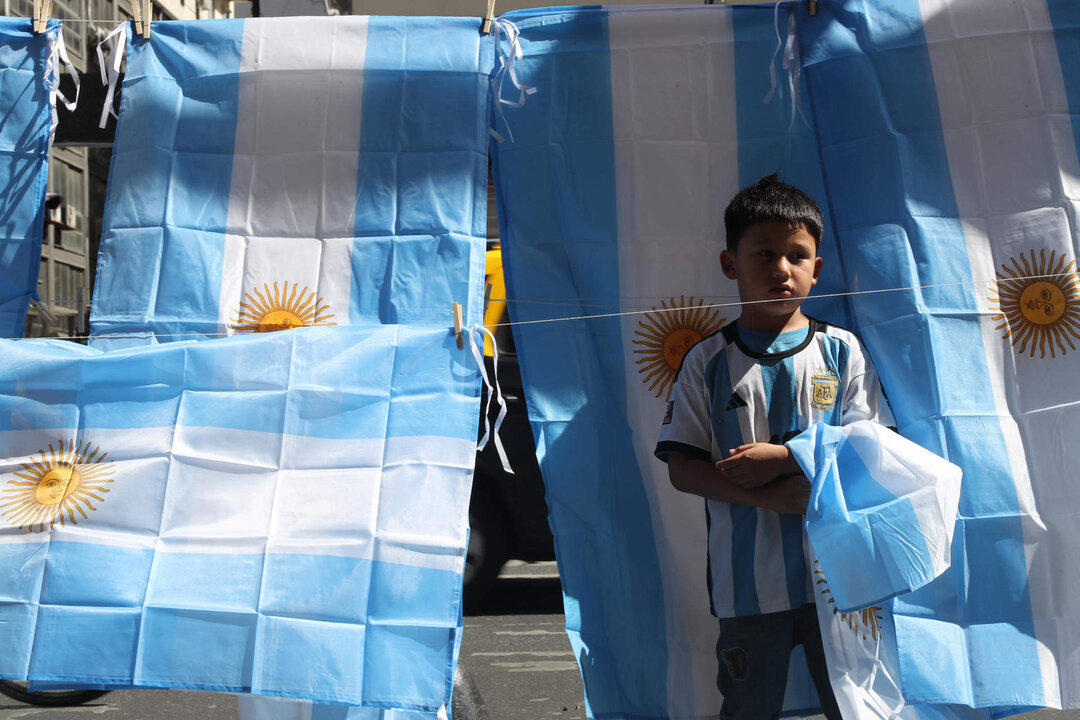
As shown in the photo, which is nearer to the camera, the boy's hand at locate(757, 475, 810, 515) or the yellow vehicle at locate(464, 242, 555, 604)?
the boy's hand at locate(757, 475, 810, 515)

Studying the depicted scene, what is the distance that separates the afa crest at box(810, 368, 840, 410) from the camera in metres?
2.03

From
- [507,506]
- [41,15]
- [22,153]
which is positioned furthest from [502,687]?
[41,15]

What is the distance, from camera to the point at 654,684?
7.91 ft

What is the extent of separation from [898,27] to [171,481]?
2.11 m

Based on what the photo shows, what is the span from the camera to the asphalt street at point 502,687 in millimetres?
3221

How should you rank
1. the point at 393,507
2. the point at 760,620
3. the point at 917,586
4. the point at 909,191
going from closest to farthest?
the point at 917,586 → the point at 760,620 → the point at 393,507 → the point at 909,191

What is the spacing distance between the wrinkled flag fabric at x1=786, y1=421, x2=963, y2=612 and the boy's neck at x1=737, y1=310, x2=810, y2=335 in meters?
0.28

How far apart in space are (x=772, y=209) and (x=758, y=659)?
38.1 inches

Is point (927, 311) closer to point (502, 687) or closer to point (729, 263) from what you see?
point (729, 263)

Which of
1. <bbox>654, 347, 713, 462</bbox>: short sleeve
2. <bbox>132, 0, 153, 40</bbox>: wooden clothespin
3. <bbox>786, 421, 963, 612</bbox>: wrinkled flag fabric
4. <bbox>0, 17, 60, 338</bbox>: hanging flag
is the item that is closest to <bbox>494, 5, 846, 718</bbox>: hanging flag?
<bbox>654, 347, 713, 462</bbox>: short sleeve

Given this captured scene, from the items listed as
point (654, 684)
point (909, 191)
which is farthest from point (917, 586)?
point (909, 191)

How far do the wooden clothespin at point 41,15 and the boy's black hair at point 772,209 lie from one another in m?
1.83

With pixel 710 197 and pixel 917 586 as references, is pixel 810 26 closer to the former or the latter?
pixel 710 197

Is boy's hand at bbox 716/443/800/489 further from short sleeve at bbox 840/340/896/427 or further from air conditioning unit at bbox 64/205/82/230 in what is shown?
air conditioning unit at bbox 64/205/82/230
